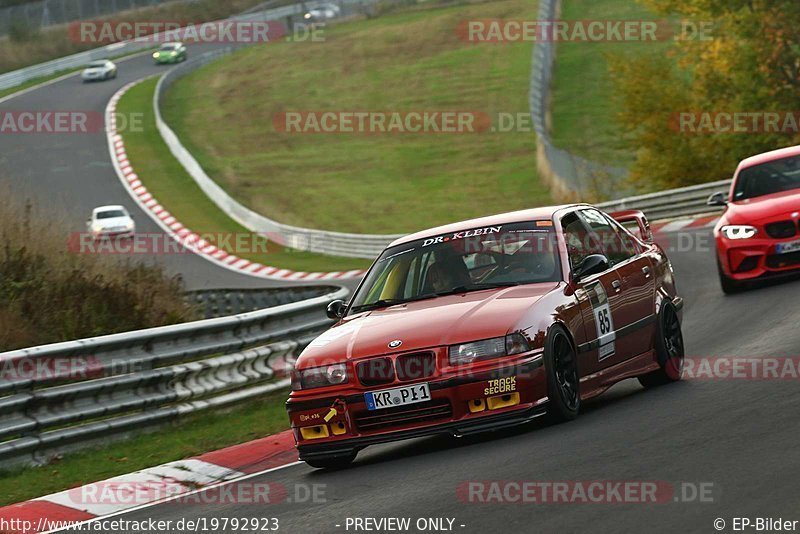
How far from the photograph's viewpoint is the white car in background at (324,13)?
268ft

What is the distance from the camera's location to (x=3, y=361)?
32.3ft

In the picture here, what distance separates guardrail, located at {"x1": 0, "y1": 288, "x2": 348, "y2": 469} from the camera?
9.97m

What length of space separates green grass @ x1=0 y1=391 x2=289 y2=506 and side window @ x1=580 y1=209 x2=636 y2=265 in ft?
9.83

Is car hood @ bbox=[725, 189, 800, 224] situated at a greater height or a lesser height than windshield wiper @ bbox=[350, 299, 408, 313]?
lesser

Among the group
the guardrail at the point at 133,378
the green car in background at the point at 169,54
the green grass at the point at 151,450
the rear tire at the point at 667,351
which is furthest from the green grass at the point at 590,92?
the rear tire at the point at 667,351

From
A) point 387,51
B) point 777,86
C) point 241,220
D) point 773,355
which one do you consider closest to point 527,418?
point 773,355

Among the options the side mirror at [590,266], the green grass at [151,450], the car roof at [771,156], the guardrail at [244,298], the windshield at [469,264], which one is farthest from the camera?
the guardrail at [244,298]

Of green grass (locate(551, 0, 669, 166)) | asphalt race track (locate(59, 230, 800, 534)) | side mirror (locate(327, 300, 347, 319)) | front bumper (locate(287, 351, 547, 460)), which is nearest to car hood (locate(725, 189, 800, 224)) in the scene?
asphalt race track (locate(59, 230, 800, 534))

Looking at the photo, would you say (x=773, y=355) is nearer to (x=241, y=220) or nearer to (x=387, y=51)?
(x=241, y=220)

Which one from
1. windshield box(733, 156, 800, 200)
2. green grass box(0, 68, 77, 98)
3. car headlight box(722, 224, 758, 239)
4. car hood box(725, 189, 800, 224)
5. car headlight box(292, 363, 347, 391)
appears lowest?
car headlight box(722, 224, 758, 239)

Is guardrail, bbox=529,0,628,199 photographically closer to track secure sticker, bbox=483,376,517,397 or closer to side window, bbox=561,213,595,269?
side window, bbox=561,213,595,269

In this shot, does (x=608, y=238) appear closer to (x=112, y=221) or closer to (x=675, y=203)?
(x=675, y=203)

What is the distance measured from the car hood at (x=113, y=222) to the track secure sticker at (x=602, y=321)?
29719 mm

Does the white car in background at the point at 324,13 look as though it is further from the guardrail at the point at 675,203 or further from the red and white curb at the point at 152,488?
the red and white curb at the point at 152,488
